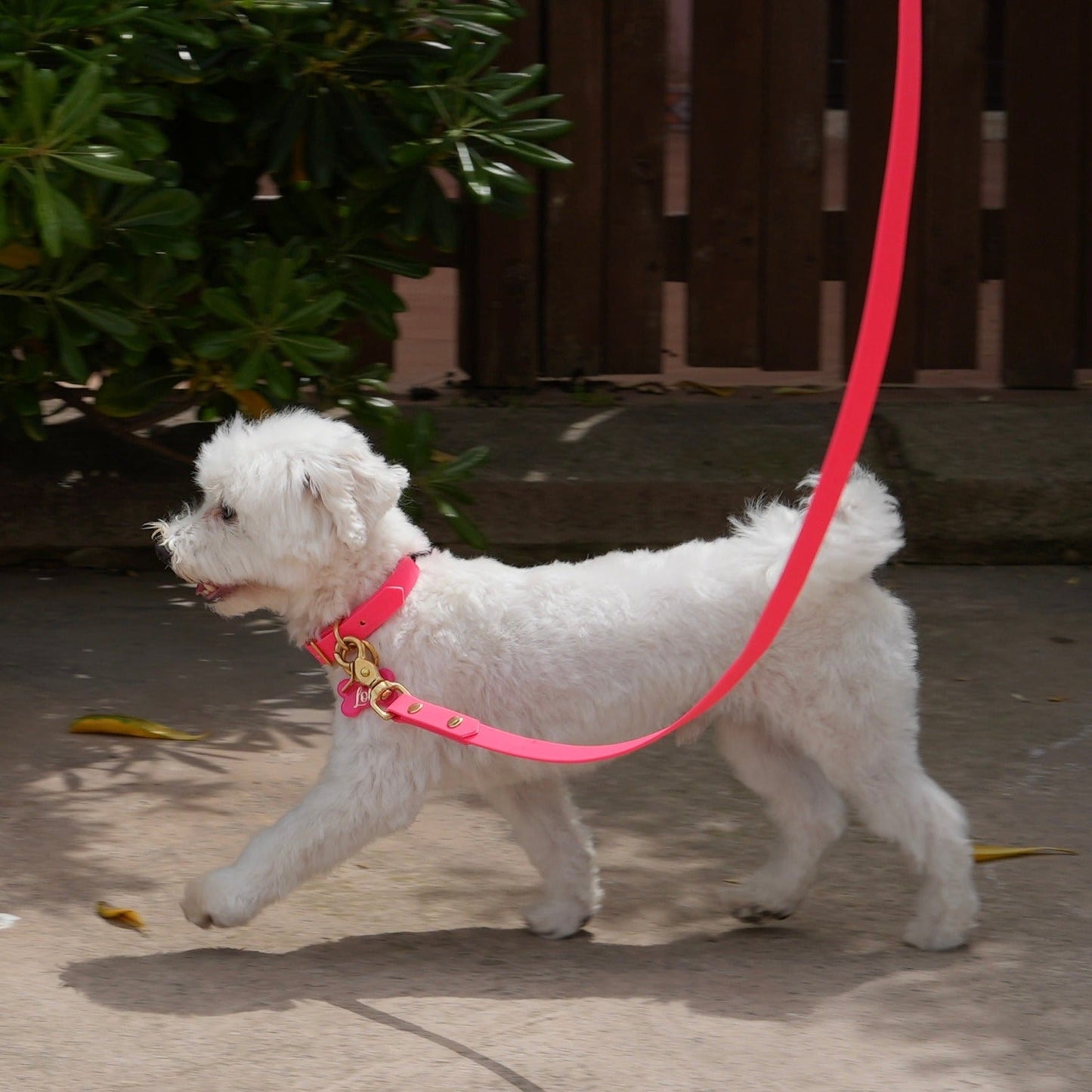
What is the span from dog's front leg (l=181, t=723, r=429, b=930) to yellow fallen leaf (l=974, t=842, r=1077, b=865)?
4.83ft

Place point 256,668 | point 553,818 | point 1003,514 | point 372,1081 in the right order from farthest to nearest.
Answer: point 1003,514
point 256,668
point 553,818
point 372,1081

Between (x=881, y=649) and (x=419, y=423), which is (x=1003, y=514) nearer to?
(x=419, y=423)

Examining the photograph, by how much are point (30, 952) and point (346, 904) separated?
73 centimetres

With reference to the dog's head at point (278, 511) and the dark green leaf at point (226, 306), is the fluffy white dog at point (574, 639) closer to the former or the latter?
the dog's head at point (278, 511)

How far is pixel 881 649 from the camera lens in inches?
143

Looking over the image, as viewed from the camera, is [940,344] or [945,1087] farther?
[940,344]

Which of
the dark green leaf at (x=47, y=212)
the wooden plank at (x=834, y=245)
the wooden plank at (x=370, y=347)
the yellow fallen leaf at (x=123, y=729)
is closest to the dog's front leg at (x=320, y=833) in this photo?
the yellow fallen leaf at (x=123, y=729)

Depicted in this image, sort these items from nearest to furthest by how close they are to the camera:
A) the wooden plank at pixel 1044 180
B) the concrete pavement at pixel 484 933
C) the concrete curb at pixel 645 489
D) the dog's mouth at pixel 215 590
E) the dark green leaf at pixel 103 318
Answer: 1. the concrete pavement at pixel 484 933
2. the dog's mouth at pixel 215 590
3. the dark green leaf at pixel 103 318
4. the concrete curb at pixel 645 489
5. the wooden plank at pixel 1044 180

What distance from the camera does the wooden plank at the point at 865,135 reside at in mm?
6848

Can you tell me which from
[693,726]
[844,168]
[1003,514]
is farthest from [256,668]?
[844,168]

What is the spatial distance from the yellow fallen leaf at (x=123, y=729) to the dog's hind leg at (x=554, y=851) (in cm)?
131

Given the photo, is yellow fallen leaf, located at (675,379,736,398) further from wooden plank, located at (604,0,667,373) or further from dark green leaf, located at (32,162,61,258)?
dark green leaf, located at (32,162,61,258)

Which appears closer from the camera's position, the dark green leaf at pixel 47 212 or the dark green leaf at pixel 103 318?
the dark green leaf at pixel 47 212

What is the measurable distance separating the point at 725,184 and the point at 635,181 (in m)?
0.39
